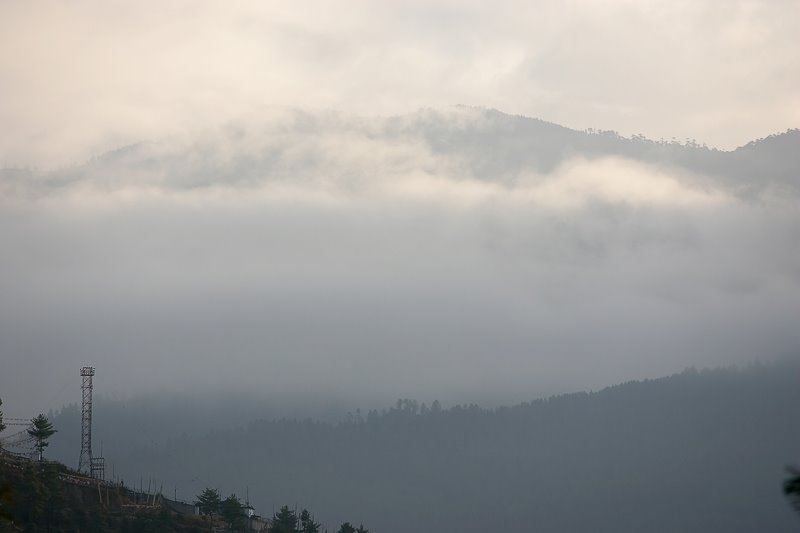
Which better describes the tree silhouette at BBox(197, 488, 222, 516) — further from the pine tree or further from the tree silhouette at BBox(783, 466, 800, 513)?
the tree silhouette at BBox(783, 466, 800, 513)

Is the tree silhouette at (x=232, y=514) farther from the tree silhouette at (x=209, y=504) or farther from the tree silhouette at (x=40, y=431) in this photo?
the tree silhouette at (x=40, y=431)

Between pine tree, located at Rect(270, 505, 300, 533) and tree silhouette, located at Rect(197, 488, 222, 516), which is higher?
tree silhouette, located at Rect(197, 488, 222, 516)

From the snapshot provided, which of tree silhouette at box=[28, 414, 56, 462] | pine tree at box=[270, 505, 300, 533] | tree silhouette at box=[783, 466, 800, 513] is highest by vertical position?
tree silhouette at box=[28, 414, 56, 462]

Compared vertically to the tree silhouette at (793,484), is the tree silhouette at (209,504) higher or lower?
higher

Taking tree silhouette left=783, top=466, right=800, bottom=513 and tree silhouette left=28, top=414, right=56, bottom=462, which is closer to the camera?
tree silhouette left=783, top=466, right=800, bottom=513

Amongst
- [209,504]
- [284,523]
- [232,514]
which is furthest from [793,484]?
[209,504]

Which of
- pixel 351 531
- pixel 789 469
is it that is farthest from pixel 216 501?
pixel 789 469

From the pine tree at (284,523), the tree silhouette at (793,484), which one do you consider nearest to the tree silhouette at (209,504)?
the pine tree at (284,523)

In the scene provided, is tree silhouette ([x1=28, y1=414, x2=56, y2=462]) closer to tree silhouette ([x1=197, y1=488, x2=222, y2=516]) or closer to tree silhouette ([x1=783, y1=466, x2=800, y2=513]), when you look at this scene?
tree silhouette ([x1=197, y1=488, x2=222, y2=516])

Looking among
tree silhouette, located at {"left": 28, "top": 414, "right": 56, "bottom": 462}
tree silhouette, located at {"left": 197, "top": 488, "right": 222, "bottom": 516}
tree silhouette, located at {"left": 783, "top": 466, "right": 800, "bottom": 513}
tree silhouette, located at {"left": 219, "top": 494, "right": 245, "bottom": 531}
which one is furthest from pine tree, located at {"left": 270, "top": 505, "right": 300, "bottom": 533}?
tree silhouette, located at {"left": 783, "top": 466, "right": 800, "bottom": 513}

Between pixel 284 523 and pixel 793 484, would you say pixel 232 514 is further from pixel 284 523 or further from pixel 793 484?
pixel 793 484

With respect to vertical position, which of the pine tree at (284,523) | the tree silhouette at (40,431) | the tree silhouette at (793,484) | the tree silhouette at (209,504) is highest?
the tree silhouette at (40,431)

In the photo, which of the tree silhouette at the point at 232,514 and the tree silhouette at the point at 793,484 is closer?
the tree silhouette at the point at 793,484

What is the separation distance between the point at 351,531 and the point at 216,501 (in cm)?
2203
